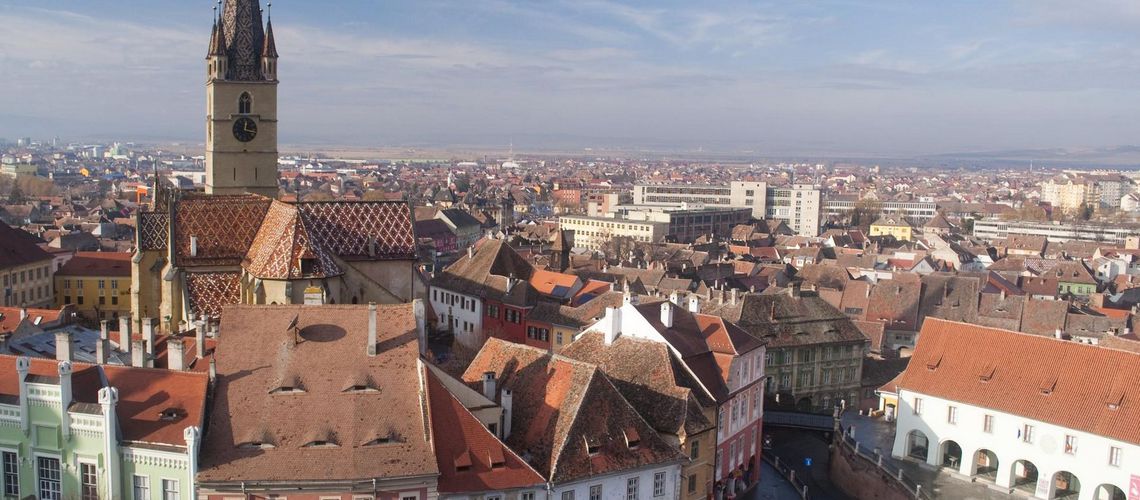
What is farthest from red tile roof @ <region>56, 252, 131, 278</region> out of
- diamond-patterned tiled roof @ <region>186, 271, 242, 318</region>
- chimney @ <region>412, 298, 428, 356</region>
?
chimney @ <region>412, 298, 428, 356</region>

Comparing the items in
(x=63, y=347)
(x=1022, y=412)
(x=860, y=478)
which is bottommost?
(x=860, y=478)

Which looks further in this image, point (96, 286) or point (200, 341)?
point (96, 286)

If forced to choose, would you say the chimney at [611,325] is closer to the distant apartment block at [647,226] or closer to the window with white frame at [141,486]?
the window with white frame at [141,486]

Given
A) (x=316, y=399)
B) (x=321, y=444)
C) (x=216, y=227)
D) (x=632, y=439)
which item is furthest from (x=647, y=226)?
(x=321, y=444)

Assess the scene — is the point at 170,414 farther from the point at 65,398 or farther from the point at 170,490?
the point at 65,398

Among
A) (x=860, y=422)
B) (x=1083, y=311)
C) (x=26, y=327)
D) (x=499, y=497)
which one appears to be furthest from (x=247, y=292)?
(x=1083, y=311)

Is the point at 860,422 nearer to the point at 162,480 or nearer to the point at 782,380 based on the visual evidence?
the point at 782,380
